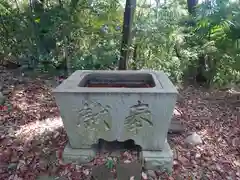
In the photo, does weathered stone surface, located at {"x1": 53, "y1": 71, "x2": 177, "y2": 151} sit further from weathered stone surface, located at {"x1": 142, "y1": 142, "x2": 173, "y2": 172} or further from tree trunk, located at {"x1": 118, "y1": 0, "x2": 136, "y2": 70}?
tree trunk, located at {"x1": 118, "y1": 0, "x2": 136, "y2": 70}

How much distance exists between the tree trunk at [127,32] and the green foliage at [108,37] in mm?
144

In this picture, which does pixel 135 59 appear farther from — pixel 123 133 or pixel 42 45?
pixel 123 133

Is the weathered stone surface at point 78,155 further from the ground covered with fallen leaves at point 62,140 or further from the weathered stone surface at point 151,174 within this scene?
the weathered stone surface at point 151,174

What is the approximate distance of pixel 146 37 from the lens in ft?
12.4

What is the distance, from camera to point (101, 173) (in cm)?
172

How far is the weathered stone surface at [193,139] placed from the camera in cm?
220

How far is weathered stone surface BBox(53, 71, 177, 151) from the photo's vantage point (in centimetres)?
154

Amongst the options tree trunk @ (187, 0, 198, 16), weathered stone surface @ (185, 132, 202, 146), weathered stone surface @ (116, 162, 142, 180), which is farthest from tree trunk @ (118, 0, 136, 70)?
weathered stone surface @ (116, 162, 142, 180)

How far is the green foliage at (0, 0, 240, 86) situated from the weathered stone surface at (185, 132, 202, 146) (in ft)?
6.05

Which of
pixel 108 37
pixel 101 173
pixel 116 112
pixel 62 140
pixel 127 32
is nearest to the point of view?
pixel 116 112

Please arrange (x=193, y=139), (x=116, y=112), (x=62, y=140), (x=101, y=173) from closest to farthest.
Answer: (x=116, y=112), (x=101, y=173), (x=62, y=140), (x=193, y=139)

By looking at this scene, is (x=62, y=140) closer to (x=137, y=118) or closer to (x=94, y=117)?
(x=94, y=117)

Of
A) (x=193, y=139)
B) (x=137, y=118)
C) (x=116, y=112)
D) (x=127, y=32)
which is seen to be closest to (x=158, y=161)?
(x=137, y=118)

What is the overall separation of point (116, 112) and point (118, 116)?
0.04 m
